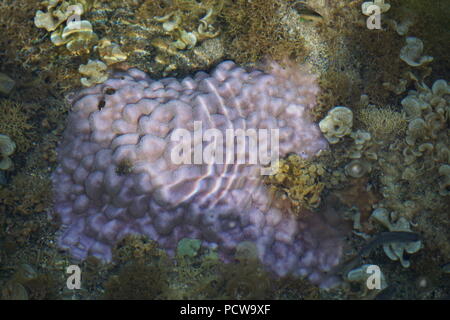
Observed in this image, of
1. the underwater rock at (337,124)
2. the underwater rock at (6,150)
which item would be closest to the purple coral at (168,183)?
the underwater rock at (337,124)

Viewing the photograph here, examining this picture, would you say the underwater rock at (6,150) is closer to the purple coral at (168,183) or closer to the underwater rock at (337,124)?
the purple coral at (168,183)

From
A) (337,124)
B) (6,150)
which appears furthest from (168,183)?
(337,124)

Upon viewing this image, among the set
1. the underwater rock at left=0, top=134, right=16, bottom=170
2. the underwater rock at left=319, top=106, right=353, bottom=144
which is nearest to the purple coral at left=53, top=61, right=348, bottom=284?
the underwater rock at left=319, top=106, right=353, bottom=144

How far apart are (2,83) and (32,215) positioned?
1408 mm

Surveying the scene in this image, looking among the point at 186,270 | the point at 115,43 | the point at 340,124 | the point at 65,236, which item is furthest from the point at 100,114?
the point at 340,124

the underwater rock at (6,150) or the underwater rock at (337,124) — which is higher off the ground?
the underwater rock at (337,124)

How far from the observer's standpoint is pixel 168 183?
3.60 metres

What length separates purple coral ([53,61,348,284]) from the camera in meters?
3.61

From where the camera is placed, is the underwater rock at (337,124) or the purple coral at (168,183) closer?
the purple coral at (168,183)

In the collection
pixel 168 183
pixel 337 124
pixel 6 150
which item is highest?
pixel 337 124

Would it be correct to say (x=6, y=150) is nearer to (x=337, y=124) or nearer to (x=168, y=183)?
(x=168, y=183)

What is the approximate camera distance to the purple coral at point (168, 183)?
3.61m

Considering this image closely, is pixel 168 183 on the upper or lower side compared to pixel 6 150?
lower

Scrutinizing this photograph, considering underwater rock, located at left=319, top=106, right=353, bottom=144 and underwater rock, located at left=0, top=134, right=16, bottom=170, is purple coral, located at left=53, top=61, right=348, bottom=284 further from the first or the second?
underwater rock, located at left=0, top=134, right=16, bottom=170
